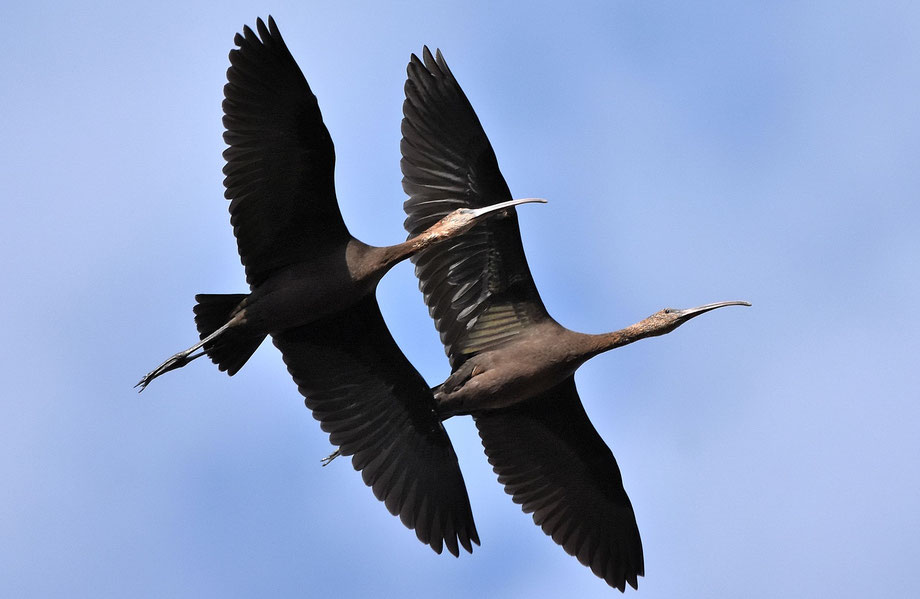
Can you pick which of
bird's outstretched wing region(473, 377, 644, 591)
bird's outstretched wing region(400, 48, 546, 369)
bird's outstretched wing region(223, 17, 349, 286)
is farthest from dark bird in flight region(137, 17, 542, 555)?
bird's outstretched wing region(473, 377, 644, 591)

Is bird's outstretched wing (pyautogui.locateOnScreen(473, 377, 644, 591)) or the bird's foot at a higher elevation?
the bird's foot

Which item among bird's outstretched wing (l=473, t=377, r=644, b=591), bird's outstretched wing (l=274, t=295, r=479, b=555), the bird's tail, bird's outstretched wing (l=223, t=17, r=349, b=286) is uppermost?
bird's outstretched wing (l=223, t=17, r=349, b=286)

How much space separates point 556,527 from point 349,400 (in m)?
2.70

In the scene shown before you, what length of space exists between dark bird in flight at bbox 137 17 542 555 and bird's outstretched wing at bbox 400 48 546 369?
1.42ft

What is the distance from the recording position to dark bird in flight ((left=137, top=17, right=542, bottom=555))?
13977 millimetres

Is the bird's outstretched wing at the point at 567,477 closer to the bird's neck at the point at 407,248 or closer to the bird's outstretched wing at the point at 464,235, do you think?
the bird's outstretched wing at the point at 464,235

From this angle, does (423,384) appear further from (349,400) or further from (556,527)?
(556,527)

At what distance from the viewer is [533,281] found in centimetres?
1516

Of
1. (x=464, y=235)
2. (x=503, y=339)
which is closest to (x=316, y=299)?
(x=464, y=235)

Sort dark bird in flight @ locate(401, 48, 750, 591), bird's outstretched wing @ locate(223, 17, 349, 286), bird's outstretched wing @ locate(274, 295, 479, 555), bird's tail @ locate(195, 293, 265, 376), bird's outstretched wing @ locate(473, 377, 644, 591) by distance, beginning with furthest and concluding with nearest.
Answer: bird's outstretched wing @ locate(473, 377, 644, 591) → dark bird in flight @ locate(401, 48, 750, 591) → bird's outstretched wing @ locate(274, 295, 479, 555) → bird's tail @ locate(195, 293, 265, 376) → bird's outstretched wing @ locate(223, 17, 349, 286)

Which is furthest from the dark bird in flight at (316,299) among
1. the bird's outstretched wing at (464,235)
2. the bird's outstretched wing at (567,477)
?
the bird's outstretched wing at (567,477)

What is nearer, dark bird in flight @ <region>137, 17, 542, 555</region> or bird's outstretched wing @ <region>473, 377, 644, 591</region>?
dark bird in flight @ <region>137, 17, 542, 555</region>

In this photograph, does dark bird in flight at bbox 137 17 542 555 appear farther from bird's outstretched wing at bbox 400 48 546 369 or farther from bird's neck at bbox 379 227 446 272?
bird's outstretched wing at bbox 400 48 546 369

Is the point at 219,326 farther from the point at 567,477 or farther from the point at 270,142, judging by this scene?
the point at 567,477
